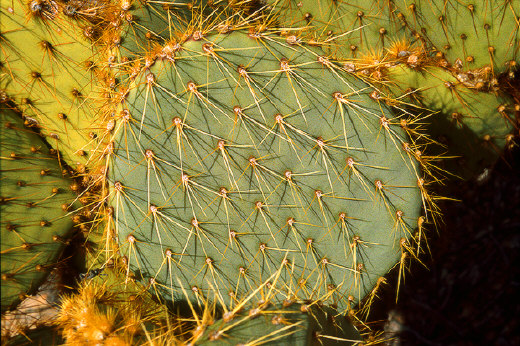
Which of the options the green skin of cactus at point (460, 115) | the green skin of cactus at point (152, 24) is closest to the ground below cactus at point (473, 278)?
the green skin of cactus at point (460, 115)

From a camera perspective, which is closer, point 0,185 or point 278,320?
point 278,320

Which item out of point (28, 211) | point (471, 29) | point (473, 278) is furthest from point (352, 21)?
point (473, 278)

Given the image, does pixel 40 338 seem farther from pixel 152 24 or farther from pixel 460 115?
pixel 460 115

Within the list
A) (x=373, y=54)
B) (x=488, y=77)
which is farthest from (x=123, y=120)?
(x=488, y=77)

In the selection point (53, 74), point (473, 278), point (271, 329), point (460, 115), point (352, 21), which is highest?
point (53, 74)

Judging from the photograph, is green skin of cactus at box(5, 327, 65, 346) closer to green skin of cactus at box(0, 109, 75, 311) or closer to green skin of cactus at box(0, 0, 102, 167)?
green skin of cactus at box(0, 109, 75, 311)

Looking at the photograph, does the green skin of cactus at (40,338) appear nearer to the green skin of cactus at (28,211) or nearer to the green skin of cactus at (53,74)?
the green skin of cactus at (28,211)

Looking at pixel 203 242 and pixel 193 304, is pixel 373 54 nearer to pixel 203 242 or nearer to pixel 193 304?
pixel 203 242
